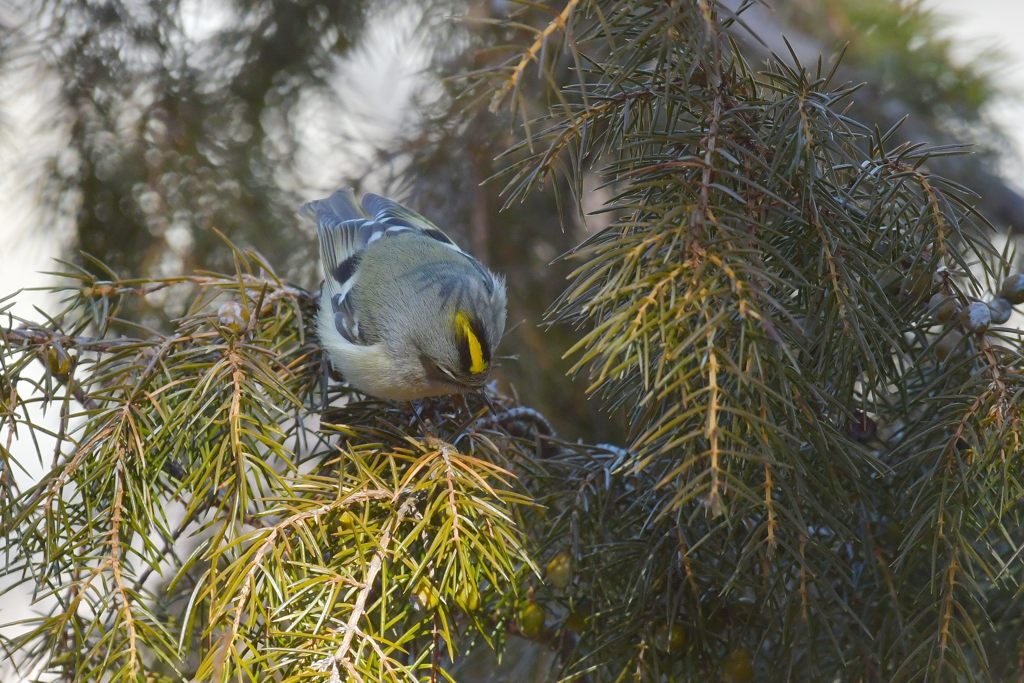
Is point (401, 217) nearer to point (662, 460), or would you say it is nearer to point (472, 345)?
point (472, 345)

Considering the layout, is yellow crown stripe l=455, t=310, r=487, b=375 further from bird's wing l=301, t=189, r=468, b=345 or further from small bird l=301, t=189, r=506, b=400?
bird's wing l=301, t=189, r=468, b=345

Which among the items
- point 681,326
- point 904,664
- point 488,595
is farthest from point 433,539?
point 904,664

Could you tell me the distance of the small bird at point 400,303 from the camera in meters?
1.51

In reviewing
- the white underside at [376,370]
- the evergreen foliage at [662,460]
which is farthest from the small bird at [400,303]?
the evergreen foliage at [662,460]

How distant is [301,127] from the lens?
102 inches

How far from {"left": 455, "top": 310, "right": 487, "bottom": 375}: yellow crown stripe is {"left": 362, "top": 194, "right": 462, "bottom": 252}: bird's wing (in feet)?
1.57

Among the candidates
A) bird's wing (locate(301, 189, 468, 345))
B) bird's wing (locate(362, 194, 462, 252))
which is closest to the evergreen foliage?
bird's wing (locate(301, 189, 468, 345))

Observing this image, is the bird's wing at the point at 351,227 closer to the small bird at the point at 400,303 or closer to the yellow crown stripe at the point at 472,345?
the small bird at the point at 400,303

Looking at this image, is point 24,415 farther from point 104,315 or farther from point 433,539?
point 433,539

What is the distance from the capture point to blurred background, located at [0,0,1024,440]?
7.34 feet

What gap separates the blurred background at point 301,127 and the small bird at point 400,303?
0.53 ft

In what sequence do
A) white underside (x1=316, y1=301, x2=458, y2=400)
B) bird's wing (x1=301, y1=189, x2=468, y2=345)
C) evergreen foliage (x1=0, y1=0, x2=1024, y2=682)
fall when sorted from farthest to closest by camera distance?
bird's wing (x1=301, y1=189, x2=468, y2=345) < white underside (x1=316, y1=301, x2=458, y2=400) < evergreen foliage (x1=0, y1=0, x2=1024, y2=682)

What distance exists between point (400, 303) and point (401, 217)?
0.45 metres

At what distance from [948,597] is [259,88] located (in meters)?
2.18
